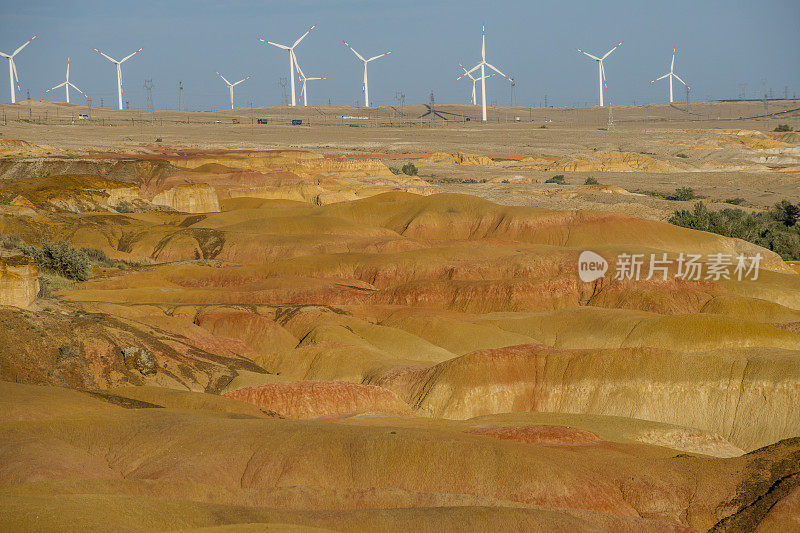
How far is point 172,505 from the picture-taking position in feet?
57.4

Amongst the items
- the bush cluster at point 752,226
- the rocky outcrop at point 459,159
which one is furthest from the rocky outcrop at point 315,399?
the rocky outcrop at point 459,159

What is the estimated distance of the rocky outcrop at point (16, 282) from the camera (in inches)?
1393

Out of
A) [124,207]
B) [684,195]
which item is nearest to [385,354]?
[124,207]

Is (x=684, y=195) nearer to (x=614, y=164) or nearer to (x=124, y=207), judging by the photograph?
(x=614, y=164)

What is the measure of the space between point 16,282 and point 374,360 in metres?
16.9

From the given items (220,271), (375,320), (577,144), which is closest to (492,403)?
(375,320)

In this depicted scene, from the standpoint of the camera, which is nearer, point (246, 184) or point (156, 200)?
point (156, 200)

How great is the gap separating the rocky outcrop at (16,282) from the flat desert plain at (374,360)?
0.10 m

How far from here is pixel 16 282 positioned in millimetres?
35625

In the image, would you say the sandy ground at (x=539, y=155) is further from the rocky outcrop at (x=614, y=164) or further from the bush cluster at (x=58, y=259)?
the bush cluster at (x=58, y=259)

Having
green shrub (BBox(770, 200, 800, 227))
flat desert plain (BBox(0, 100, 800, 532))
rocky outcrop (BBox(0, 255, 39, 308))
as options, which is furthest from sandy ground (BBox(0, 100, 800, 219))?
rocky outcrop (BBox(0, 255, 39, 308))

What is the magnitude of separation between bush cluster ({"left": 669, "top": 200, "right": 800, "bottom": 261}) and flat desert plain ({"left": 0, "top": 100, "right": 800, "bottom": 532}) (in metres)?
3.57

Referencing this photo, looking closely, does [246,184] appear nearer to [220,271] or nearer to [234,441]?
[220,271]

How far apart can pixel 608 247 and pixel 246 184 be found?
149 ft
